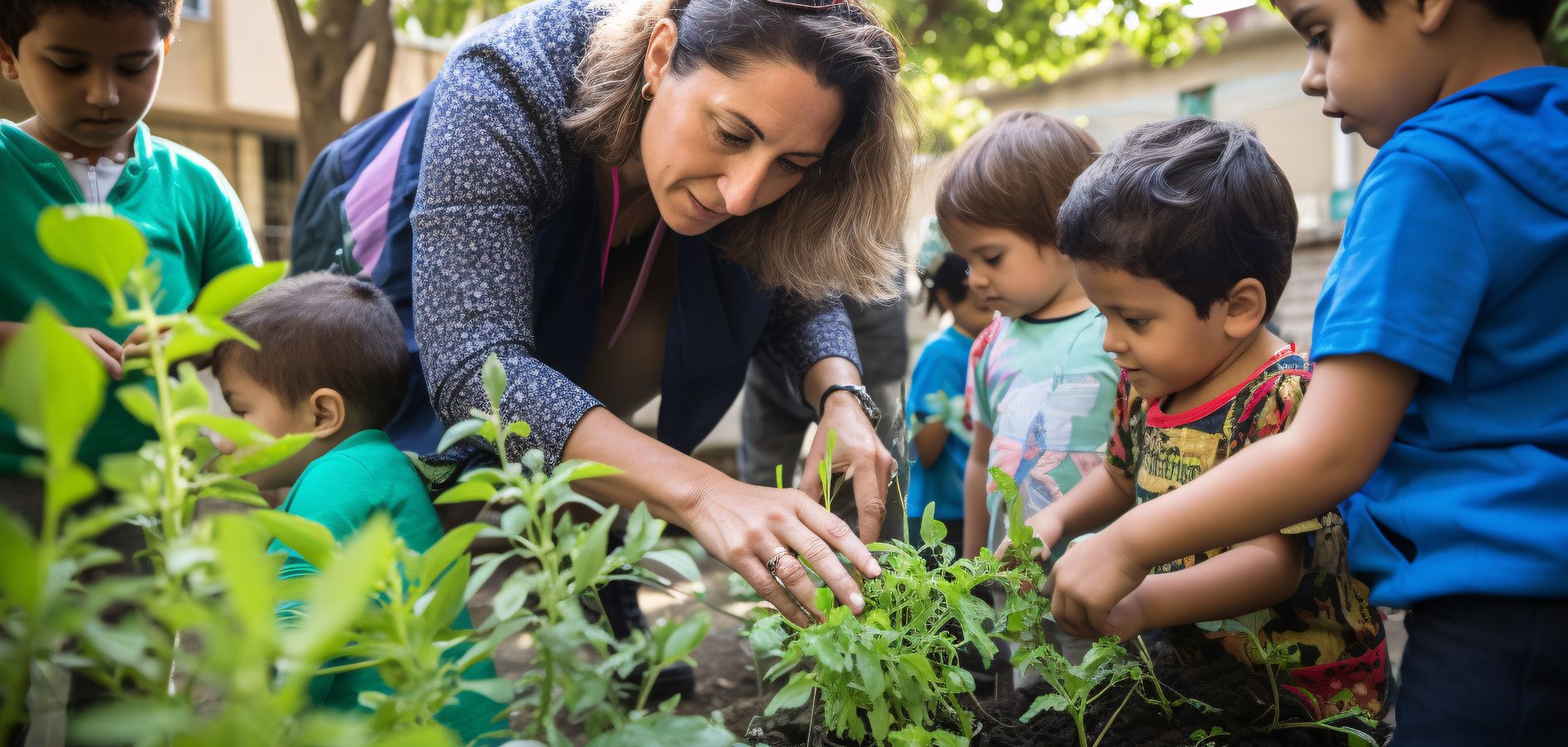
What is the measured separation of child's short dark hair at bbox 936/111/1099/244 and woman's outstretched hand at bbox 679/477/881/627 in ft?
3.84

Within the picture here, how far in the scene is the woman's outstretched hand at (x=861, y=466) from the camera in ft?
6.10

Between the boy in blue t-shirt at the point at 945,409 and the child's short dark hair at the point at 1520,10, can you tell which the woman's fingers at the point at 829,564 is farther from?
the boy in blue t-shirt at the point at 945,409

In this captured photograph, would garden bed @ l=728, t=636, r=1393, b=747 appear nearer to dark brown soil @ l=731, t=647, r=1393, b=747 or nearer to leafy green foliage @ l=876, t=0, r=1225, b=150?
dark brown soil @ l=731, t=647, r=1393, b=747

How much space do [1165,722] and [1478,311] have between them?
0.65m

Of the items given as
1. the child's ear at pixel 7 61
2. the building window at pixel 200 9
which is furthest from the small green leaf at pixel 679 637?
the building window at pixel 200 9

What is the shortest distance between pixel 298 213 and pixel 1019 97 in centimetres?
1770

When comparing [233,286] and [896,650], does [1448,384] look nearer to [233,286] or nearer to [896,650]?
[896,650]

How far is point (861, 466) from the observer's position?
1931 millimetres

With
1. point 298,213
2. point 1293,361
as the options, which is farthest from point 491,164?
point 1293,361

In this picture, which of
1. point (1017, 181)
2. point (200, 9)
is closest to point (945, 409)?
point (1017, 181)

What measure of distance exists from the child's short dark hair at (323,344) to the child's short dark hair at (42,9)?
618 mm

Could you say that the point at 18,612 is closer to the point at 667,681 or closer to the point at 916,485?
the point at 667,681

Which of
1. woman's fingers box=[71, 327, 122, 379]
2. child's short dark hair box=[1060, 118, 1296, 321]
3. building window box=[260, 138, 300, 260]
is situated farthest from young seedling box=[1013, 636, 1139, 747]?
building window box=[260, 138, 300, 260]

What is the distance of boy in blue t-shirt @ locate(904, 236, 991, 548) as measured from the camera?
119 inches
